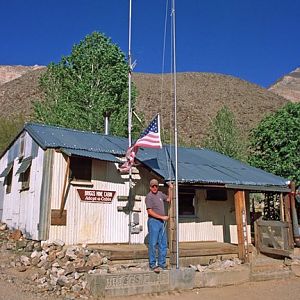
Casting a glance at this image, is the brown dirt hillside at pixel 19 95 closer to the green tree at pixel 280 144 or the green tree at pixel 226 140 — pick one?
the green tree at pixel 226 140

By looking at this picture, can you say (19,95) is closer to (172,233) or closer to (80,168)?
(80,168)

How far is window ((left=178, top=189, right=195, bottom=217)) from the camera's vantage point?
14.3m

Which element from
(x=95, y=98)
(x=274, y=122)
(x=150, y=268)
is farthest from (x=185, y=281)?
(x=95, y=98)

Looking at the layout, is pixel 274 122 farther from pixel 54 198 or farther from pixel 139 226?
pixel 54 198

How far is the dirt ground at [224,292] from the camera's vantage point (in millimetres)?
8266

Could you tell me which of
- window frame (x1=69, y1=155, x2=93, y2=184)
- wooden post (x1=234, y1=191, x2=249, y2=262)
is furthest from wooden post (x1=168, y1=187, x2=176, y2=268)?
window frame (x1=69, y1=155, x2=93, y2=184)

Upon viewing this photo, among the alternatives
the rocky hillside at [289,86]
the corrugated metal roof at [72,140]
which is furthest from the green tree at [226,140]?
the rocky hillside at [289,86]

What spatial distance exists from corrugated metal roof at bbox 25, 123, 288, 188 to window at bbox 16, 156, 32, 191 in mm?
975

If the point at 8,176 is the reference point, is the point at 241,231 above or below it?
below

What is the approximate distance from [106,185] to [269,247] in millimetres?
5962

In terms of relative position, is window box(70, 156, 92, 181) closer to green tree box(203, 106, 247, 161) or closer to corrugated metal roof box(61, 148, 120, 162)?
corrugated metal roof box(61, 148, 120, 162)

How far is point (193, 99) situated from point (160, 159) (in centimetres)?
5880

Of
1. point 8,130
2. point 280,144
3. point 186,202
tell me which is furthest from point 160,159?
point 8,130

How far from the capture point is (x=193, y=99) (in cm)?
7131
